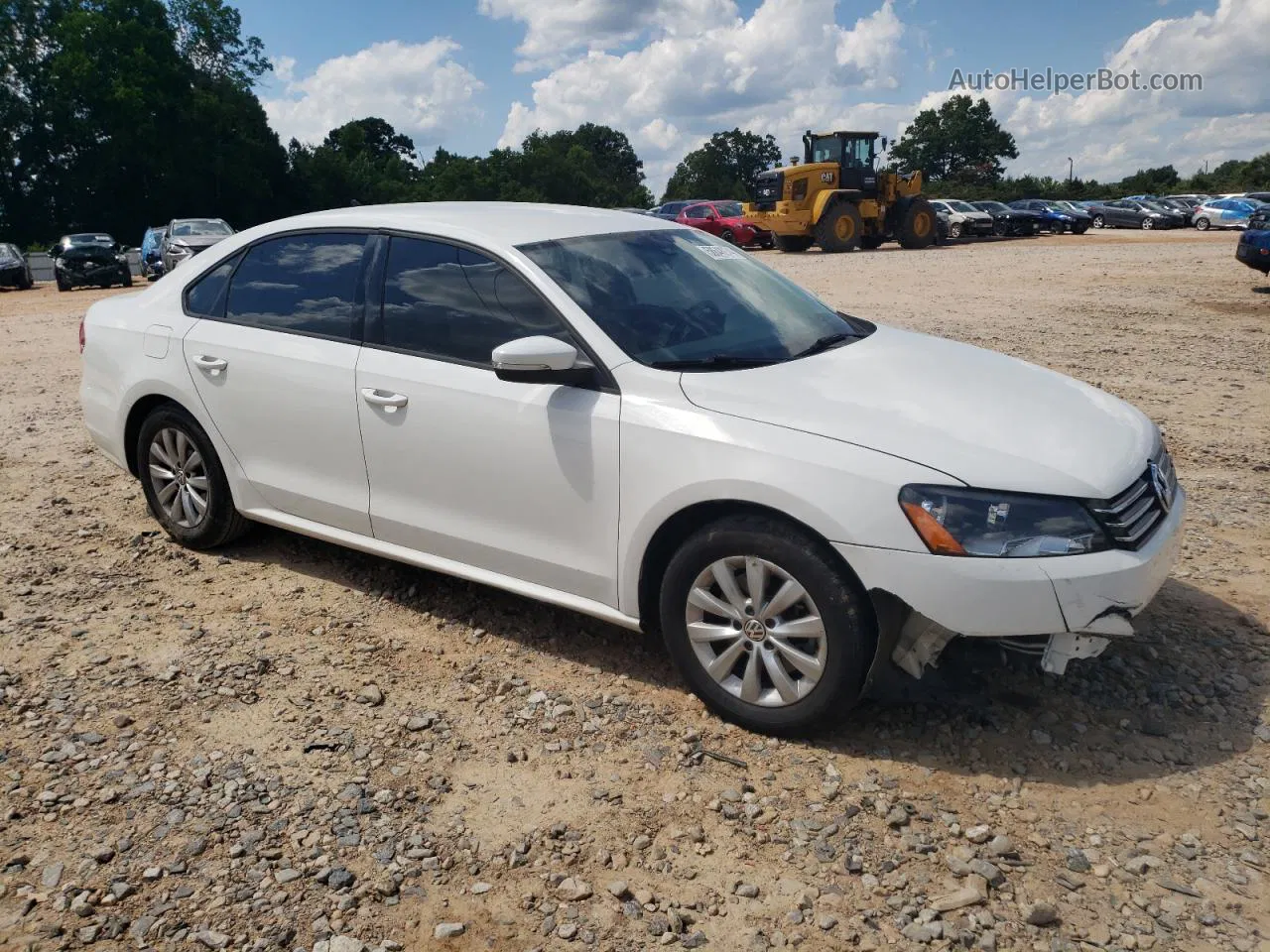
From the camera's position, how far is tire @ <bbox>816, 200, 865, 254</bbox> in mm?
27875

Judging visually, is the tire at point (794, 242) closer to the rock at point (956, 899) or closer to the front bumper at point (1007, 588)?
the front bumper at point (1007, 588)

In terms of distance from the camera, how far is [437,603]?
15.4 ft

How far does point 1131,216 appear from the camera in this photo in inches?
1762

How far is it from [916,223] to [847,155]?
138 inches

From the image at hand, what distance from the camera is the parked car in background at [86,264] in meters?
26.9

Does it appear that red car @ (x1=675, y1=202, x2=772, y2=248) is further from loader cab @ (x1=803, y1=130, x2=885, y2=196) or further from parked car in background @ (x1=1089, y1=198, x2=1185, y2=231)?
parked car in background @ (x1=1089, y1=198, x2=1185, y2=231)

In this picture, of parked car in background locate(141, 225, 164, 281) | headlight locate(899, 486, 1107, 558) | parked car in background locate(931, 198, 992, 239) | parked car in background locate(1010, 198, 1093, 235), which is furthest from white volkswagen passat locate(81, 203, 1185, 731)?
parked car in background locate(1010, 198, 1093, 235)

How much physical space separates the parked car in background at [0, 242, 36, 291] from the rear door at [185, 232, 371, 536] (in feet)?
92.6

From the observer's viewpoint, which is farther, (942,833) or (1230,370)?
(1230,370)

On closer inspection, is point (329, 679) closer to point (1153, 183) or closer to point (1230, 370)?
point (1230, 370)

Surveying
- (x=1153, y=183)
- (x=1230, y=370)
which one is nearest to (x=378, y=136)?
(x=1153, y=183)

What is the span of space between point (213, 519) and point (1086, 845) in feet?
13.1

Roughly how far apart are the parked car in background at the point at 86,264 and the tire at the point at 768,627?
2782 cm

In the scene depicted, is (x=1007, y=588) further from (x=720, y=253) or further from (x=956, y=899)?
(x=720, y=253)
